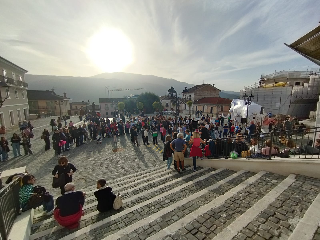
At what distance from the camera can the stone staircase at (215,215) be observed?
2.95 meters

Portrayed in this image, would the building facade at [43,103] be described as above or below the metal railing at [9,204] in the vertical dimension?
above

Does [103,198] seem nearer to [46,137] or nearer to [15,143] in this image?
[15,143]

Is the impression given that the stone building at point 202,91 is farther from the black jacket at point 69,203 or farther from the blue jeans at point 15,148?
the black jacket at point 69,203

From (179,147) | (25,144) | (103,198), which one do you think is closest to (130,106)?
(25,144)

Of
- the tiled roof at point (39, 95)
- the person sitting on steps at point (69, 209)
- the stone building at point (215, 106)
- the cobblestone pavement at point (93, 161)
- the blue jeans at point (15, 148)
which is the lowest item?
the cobblestone pavement at point (93, 161)

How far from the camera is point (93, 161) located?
401 inches

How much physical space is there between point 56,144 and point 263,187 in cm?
1199

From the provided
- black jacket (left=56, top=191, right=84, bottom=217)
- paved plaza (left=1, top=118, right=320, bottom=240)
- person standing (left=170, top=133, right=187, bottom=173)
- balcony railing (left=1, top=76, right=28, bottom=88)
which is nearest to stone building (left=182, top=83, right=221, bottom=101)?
balcony railing (left=1, top=76, right=28, bottom=88)

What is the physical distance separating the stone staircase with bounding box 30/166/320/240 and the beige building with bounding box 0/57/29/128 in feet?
82.6

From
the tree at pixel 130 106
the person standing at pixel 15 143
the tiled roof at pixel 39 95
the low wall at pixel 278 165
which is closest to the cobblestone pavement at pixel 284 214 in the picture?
the low wall at pixel 278 165

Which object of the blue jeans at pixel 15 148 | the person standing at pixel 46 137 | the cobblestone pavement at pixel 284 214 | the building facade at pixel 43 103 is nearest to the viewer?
the cobblestone pavement at pixel 284 214

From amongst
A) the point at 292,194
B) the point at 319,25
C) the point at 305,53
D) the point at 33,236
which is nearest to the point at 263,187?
the point at 292,194

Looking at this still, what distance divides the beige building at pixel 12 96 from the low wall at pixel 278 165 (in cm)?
2705

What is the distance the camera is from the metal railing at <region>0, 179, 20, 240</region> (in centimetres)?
301
